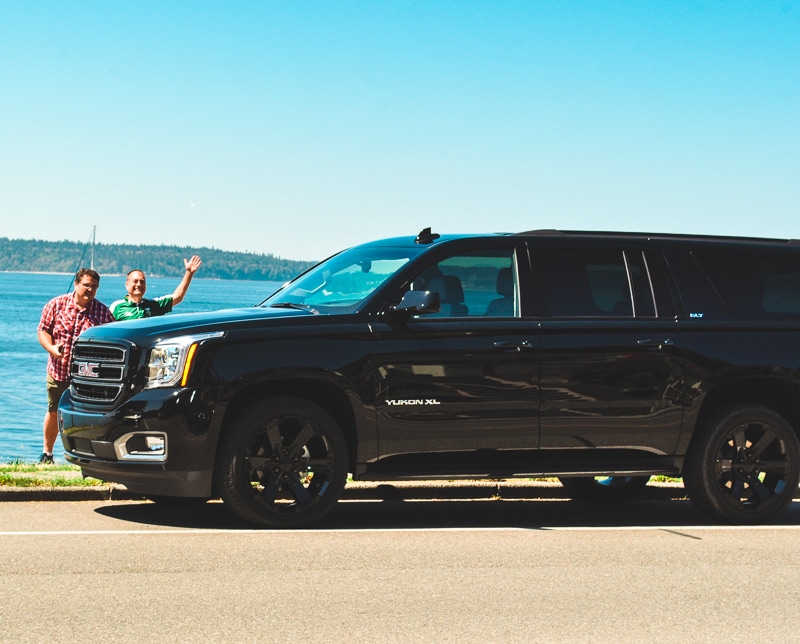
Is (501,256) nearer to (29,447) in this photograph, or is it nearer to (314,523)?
(314,523)

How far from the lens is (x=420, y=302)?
834 cm

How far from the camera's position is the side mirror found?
328 inches

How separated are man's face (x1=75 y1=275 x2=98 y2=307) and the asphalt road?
8.65 ft

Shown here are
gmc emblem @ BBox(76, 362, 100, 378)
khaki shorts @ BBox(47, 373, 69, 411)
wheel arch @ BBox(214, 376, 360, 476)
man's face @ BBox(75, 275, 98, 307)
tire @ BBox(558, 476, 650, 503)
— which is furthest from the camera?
khaki shorts @ BBox(47, 373, 69, 411)

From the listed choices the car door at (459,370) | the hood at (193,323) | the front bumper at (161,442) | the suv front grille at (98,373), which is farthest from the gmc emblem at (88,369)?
the car door at (459,370)

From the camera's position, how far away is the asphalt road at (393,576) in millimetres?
5793

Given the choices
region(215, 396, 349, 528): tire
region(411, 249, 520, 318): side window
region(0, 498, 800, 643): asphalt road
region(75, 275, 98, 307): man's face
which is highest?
region(411, 249, 520, 318): side window

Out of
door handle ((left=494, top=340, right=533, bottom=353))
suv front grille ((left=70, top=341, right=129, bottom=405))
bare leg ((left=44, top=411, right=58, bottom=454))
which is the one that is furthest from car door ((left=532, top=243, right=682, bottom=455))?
bare leg ((left=44, top=411, right=58, bottom=454))

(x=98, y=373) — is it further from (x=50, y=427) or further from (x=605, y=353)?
(x=50, y=427)

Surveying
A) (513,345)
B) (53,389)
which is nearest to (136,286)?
(53,389)

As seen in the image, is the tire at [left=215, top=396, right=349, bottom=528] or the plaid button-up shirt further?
the plaid button-up shirt

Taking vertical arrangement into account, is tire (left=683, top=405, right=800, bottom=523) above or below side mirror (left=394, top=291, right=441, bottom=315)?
below

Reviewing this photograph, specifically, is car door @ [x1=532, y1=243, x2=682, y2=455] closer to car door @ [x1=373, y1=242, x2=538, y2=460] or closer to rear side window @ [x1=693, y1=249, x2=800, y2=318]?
car door @ [x1=373, y1=242, x2=538, y2=460]

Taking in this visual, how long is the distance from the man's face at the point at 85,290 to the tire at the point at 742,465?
5653 mm
